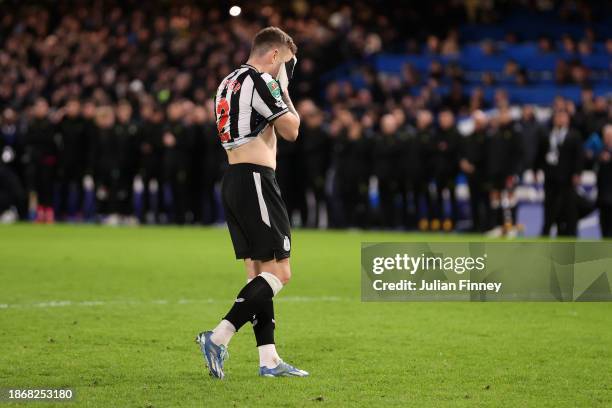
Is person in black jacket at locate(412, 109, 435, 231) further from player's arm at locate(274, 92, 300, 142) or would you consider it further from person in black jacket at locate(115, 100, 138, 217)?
player's arm at locate(274, 92, 300, 142)

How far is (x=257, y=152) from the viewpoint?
261 inches

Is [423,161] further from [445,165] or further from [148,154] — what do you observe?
[148,154]

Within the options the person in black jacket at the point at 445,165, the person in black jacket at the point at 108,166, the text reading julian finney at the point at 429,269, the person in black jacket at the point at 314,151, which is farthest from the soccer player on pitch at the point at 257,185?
the person in black jacket at the point at 108,166

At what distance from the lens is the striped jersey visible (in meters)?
6.45

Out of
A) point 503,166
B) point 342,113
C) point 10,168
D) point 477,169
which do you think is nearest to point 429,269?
point 503,166

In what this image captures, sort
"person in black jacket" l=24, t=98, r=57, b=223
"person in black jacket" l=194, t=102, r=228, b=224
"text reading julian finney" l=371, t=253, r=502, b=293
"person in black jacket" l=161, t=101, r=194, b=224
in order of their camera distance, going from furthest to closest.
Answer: "person in black jacket" l=24, t=98, r=57, b=223 → "person in black jacket" l=161, t=101, r=194, b=224 → "person in black jacket" l=194, t=102, r=228, b=224 → "text reading julian finney" l=371, t=253, r=502, b=293

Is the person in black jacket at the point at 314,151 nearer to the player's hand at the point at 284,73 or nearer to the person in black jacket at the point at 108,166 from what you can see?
the person in black jacket at the point at 108,166

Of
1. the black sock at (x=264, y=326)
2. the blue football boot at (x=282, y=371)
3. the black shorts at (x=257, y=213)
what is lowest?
the blue football boot at (x=282, y=371)

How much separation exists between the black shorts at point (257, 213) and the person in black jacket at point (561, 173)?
14.1 metres

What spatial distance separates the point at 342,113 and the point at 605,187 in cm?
588

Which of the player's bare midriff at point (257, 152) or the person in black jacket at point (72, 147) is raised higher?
the person in black jacket at point (72, 147)

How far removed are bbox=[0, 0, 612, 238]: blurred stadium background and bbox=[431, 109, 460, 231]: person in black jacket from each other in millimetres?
40

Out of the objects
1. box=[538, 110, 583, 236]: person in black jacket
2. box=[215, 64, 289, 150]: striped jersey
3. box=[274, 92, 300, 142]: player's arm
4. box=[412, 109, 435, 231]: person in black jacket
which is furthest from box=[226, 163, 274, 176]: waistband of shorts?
box=[412, 109, 435, 231]: person in black jacket

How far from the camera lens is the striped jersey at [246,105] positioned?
6449 mm
